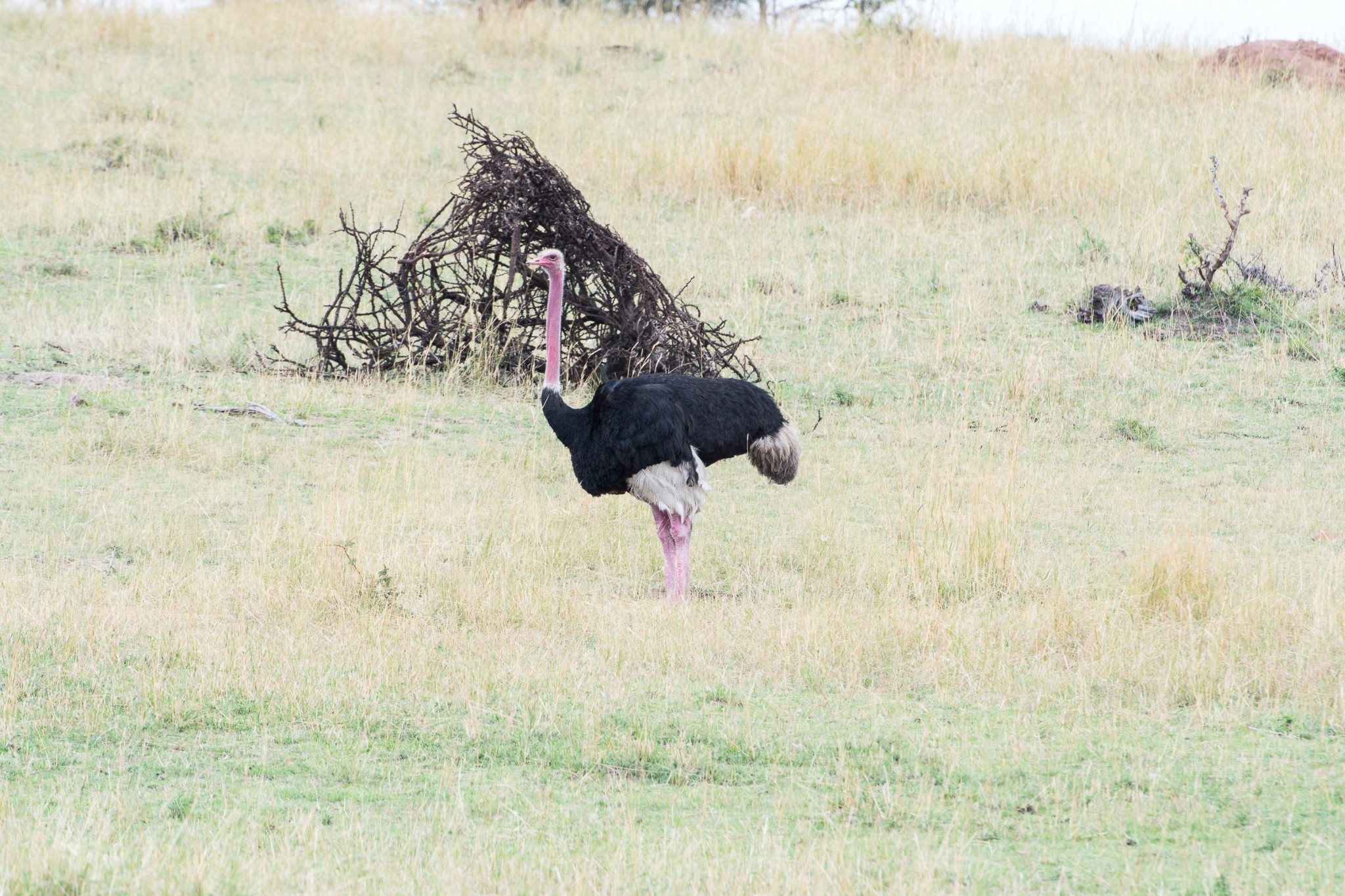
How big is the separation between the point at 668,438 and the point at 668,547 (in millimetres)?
504

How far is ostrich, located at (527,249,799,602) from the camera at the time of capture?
6.92 m

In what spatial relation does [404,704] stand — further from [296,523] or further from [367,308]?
[367,308]

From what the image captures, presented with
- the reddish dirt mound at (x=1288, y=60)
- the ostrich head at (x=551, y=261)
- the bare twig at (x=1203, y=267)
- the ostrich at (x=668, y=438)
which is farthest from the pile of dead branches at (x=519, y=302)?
the reddish dirt mound at (x=1288, y=60)

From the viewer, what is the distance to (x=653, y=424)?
689 centimetres

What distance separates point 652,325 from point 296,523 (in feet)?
10.2

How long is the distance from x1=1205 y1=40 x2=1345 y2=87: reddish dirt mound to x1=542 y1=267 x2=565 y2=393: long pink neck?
12970mm

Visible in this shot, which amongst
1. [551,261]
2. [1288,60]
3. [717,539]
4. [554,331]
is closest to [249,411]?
[551,261]

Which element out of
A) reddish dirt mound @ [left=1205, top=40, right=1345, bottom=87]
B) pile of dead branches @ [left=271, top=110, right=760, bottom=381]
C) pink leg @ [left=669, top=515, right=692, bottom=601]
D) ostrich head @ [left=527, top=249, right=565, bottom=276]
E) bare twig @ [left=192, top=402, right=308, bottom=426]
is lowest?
bare twig @ [left=192, top=402, right=308, bottom=426]

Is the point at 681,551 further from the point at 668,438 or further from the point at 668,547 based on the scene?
the point at 668,438

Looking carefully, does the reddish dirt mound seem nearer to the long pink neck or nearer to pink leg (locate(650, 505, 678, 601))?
the long pink neck

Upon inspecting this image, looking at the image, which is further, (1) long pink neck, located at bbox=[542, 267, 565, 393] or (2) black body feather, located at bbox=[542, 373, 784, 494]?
(1) long pink neck, located at bbox=[542, 267, 565, 393]

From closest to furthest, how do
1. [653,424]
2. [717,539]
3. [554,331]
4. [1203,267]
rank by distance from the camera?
[653,424]
[554,331]
[717,539]
[1203,267]

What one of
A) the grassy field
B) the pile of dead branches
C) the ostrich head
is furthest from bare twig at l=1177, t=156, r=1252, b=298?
the ostrich head

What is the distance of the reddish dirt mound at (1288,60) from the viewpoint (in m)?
18.8
